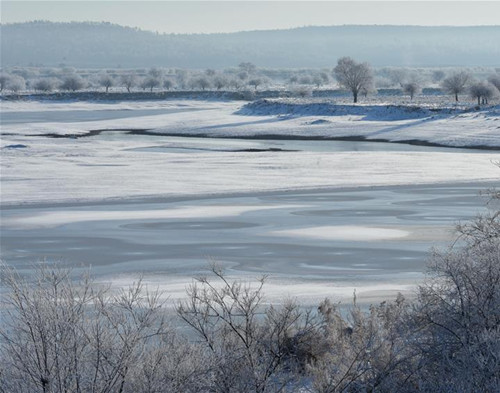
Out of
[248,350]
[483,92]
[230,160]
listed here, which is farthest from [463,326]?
[483,92]

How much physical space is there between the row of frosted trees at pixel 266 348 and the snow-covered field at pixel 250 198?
5044 mm

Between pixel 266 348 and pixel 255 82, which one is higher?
pixel 266 348

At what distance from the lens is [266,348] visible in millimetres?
11117

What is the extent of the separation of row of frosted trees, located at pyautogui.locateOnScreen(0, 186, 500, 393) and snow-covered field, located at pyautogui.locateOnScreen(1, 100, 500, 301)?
16.6 ft

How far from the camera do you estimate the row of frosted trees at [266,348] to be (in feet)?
31.5

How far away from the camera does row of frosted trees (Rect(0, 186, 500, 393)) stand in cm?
961

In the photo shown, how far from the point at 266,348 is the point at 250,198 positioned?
60.0 feet

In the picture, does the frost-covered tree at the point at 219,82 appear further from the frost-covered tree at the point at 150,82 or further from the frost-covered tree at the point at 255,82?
the frost-covered tree at the point at 150,82

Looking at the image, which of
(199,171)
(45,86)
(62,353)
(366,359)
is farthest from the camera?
(45,86)

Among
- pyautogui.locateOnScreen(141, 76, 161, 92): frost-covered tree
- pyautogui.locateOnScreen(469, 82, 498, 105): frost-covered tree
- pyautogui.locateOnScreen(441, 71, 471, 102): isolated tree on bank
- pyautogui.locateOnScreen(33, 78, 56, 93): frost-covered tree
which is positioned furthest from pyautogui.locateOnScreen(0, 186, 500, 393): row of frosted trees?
pyautogui.locateOnScreen(141, 76, 161, 92): frost-covered tree

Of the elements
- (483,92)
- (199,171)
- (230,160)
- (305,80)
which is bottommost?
(305,80)

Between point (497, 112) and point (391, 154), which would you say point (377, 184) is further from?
point (497, 112)

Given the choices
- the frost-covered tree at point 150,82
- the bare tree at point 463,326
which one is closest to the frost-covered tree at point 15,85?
the frost-covered tree at point 150,82

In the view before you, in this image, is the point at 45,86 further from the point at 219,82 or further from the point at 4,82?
the point at 219,82
